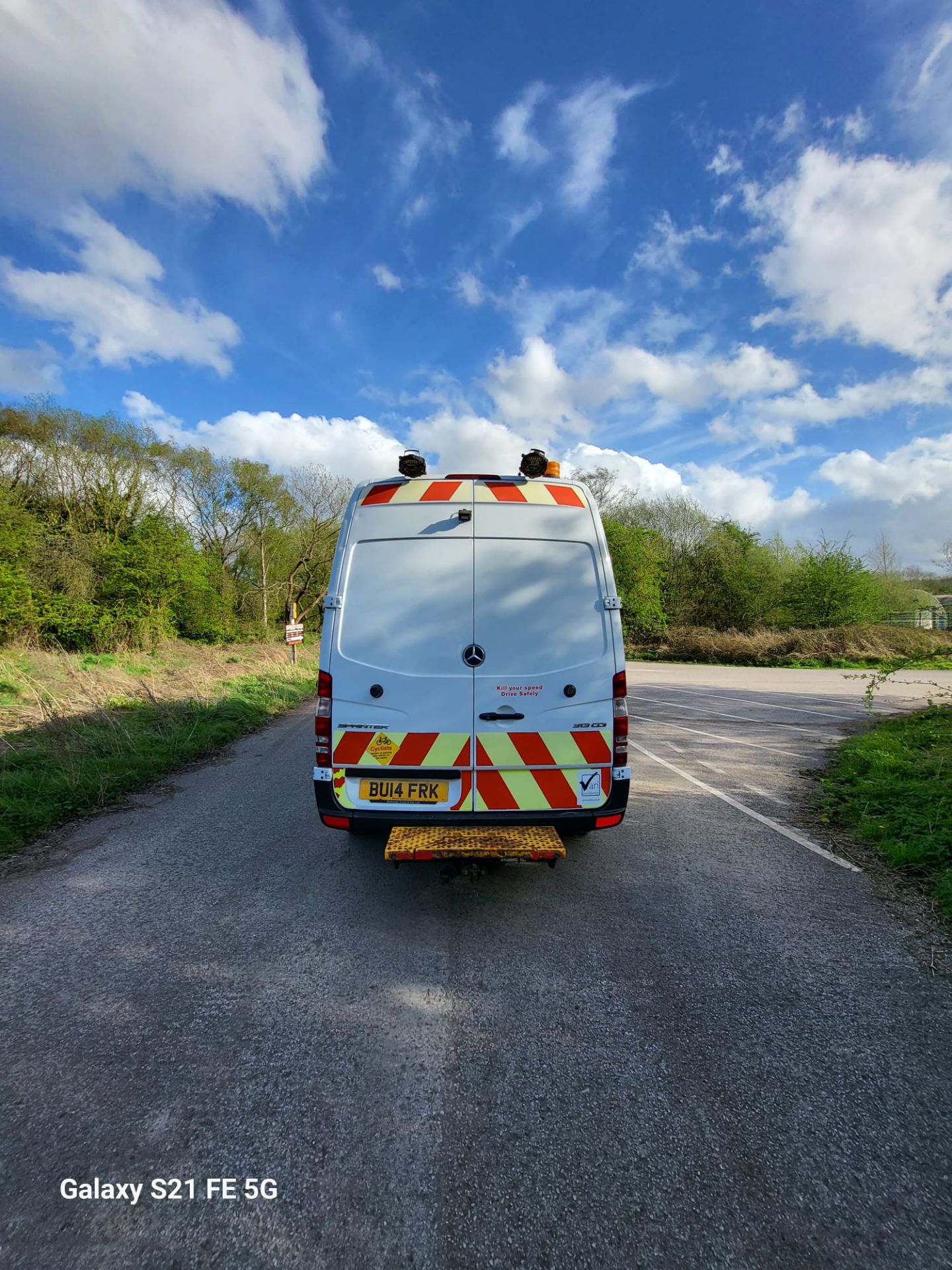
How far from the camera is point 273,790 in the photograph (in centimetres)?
602

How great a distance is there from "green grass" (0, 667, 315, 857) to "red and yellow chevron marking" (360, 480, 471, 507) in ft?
13.1

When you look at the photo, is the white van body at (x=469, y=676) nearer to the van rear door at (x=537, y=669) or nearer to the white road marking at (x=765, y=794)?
the van rear door at (x=537, y=669)

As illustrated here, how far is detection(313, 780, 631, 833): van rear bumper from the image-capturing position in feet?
10.9

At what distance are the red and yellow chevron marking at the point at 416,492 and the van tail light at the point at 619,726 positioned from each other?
4.86ft

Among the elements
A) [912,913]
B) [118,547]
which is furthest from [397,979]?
[118,547]

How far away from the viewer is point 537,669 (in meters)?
3.37

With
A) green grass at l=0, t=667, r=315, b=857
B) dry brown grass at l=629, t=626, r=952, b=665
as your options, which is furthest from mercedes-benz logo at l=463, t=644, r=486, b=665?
dry brown grass at l=629, t=626, r=952, b=665

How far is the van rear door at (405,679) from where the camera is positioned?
3326 mm

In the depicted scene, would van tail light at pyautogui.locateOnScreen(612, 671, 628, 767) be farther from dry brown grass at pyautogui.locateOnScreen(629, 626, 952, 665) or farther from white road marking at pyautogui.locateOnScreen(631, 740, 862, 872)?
dry brown grass at pyautogui.locateOnScreen(629, 626, 952, 665)

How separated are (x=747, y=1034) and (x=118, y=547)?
2515 cm

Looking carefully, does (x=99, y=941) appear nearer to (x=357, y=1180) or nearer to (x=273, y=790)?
(x=357, y=1180)

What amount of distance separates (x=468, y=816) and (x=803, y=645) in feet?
102

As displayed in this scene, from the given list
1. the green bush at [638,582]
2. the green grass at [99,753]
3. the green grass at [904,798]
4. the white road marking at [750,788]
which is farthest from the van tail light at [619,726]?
the green bush at [638,582]

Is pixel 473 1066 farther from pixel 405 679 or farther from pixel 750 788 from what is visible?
pixel 750 788
